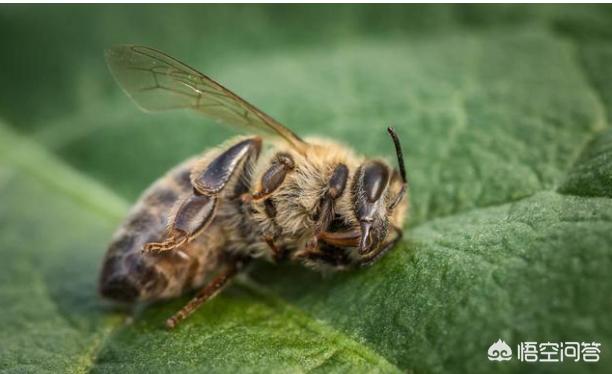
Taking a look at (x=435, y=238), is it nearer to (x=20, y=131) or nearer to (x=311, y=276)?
(x=311, y=276)

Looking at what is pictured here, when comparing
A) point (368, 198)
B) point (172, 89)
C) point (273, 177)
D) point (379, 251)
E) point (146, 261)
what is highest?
point (172, 89)

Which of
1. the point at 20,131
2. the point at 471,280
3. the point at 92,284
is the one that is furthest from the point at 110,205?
the point at 471,280

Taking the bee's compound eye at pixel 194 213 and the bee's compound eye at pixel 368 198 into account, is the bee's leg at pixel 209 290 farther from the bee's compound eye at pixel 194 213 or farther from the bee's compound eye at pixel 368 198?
the bee's compound eye at pixel 368 198

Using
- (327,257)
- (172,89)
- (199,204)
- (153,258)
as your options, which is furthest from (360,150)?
(153,258)

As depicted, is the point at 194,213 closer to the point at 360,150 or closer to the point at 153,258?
the point at 153,258

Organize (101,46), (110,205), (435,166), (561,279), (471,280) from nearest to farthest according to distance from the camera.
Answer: (561,279)
(471,280)
(435,166)
(110,205)
(101,46)
